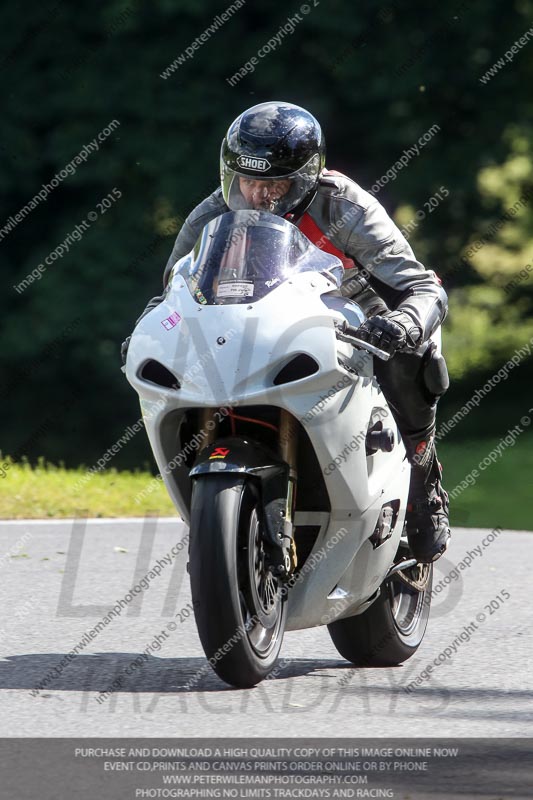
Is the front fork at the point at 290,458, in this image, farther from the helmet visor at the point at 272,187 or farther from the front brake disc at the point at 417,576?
the front brake disc at the point at 417,576

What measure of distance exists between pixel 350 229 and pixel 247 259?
1.62ft

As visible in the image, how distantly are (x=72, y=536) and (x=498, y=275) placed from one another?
41.1ft

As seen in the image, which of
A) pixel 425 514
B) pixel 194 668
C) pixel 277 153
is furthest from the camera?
pixel 425 514

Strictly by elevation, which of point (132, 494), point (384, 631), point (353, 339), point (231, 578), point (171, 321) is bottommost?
point (132, 494)

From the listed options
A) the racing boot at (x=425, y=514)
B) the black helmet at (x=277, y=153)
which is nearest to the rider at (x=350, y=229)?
the black helmet at (x=277, y=153)

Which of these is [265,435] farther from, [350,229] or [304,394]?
[350,229]

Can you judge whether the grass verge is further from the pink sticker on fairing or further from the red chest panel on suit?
the pink sticker on fairing

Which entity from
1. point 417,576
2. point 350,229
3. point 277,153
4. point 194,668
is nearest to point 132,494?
point 417,576

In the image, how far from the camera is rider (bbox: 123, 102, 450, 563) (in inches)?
207

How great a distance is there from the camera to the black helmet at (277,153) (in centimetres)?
524

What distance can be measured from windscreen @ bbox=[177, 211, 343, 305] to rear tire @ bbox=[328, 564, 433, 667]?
4.32 feet

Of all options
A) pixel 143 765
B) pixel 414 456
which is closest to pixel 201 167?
pixel 414 456

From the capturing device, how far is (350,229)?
17.5 feet

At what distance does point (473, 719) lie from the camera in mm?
4875
